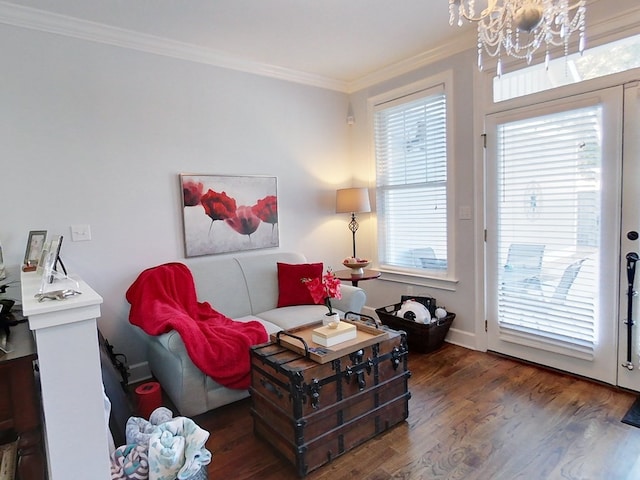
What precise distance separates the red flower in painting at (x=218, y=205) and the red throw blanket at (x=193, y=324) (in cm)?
56

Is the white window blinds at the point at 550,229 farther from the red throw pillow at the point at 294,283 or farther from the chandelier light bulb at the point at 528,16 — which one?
the red throw pillow at the point at 294,283

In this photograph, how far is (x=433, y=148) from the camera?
136 inches

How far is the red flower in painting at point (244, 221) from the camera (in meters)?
3.32

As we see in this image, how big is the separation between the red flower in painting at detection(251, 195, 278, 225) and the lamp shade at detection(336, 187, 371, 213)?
0.65m

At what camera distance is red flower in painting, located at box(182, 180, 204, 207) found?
3.05m

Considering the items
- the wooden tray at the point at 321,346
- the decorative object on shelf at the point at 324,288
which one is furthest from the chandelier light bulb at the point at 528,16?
the wooden tray at the point at 321,346

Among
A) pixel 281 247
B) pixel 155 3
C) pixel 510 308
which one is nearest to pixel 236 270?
pixel 281 247

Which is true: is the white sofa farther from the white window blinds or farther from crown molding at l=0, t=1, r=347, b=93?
crown molding at l=0, t=1, r=347, b=93

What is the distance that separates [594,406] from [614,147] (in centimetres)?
164

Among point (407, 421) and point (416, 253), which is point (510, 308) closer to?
point (416, 253)

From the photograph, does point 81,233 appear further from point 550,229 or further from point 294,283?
point 550,229

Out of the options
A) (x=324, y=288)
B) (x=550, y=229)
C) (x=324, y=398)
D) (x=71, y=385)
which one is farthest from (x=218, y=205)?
(x=550, y=229)

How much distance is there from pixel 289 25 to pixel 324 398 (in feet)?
8.35

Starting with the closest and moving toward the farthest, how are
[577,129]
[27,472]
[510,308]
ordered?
[27,472]
[577,129]
[510,308]
